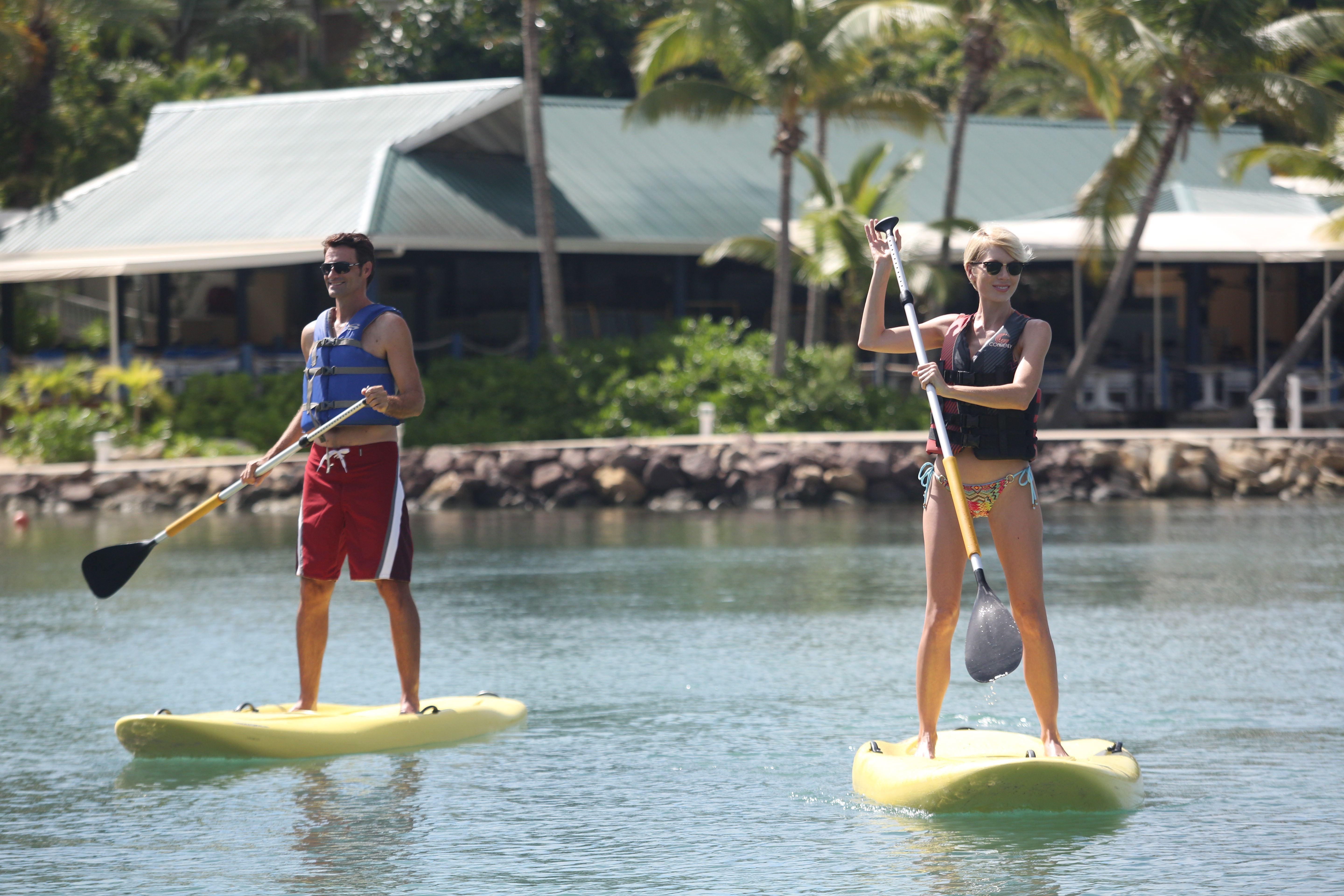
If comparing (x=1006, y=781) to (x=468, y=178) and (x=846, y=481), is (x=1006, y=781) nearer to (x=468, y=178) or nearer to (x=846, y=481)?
(x=846, y=481)

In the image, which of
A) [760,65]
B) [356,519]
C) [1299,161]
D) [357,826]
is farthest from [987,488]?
[1299,161]

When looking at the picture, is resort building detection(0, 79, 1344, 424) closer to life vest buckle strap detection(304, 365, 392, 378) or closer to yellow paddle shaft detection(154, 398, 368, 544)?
yellow paddle shaft detection(154, 398, 368, 544)

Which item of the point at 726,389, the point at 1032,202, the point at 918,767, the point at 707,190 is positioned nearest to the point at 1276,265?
the point at 1032,202

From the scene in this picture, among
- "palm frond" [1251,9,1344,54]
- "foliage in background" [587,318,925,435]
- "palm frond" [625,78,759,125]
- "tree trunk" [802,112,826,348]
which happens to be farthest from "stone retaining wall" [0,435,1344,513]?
"palm frond" [1251,9,1344,54]

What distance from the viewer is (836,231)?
73.0 feet

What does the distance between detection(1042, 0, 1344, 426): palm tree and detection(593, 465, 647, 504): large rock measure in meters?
7.14

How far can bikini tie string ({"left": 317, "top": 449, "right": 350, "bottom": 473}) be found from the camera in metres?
6.93

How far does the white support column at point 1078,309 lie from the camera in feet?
84.1

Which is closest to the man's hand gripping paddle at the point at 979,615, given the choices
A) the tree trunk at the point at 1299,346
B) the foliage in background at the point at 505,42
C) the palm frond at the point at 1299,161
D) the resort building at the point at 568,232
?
the resort building at the point at 568,232

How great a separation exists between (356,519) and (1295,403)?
19186mm

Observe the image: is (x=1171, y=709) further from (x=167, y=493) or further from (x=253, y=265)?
(x=253, y=265)

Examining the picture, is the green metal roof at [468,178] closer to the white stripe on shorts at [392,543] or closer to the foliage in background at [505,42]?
the foliage in background at [505,42]

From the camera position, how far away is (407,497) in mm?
20938

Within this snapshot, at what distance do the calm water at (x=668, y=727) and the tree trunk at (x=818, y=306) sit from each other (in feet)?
35.1
